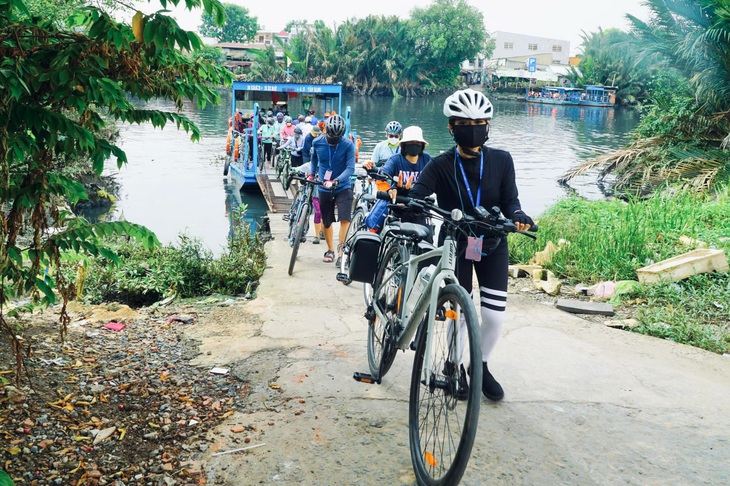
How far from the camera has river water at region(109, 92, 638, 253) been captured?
19.4m

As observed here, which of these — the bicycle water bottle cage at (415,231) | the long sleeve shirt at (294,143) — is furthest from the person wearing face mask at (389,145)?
the long sleeve shirt at (294,143)

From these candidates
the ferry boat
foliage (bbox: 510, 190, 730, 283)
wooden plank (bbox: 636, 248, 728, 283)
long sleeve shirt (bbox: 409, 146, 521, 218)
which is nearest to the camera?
long sleeve shirt (bbox: 409, 146, 521, 218)

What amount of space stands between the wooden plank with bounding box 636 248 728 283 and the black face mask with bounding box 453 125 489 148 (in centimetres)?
370

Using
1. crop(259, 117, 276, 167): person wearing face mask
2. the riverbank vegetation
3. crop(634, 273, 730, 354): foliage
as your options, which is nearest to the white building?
the riverbank vegetation

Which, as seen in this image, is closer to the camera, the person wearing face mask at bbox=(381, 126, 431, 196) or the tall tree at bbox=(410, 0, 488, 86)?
the person wearing face mask at bbox=(381, 126, 431, 196)

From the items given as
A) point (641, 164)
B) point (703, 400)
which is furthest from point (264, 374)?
point (641, 164)

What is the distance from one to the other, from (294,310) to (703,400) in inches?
131

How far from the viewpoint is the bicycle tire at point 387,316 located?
4.04 m

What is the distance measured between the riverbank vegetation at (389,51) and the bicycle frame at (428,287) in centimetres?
6456

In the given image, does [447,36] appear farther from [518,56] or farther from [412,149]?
[412,149]

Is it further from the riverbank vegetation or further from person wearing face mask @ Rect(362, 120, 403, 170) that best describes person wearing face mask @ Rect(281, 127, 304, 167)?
the riverbank vegetation

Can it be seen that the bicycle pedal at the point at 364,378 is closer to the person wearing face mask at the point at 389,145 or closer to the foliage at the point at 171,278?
the foliage at the point at 171,278

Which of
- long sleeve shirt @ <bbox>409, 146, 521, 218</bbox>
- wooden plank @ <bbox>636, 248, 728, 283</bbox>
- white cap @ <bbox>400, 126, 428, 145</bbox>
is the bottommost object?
wooden plank @ <bbox>636, 248, 728, 283</bbox>

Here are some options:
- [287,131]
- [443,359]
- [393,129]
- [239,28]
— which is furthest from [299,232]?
[239,28]
